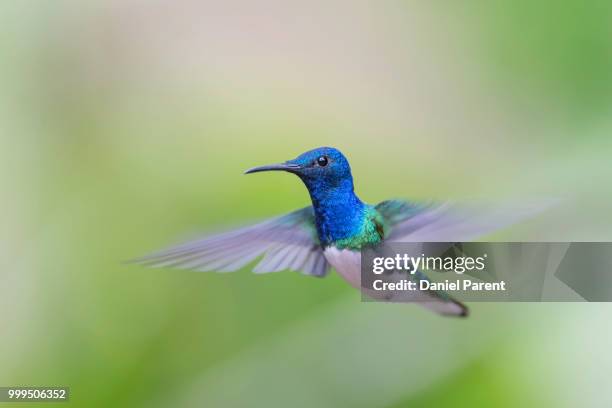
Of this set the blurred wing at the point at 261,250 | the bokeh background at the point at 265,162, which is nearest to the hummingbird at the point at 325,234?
the blurred wing at the point at 261,250

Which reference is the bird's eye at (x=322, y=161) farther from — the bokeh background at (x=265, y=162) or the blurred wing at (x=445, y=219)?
the bokeh background at (x=265, y=162)

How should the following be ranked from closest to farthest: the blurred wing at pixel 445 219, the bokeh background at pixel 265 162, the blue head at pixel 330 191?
the blurred wing at pixel 445 219 < the blue head at pixel 330 191 < the bokeh background at pixel 265 162

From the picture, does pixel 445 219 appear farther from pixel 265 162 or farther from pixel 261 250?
pixel 265 162

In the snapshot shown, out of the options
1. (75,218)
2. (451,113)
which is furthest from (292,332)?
(451,113)

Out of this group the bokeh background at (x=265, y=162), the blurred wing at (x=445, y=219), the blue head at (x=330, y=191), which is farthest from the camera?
the bokeh background at (x=265, y=162)

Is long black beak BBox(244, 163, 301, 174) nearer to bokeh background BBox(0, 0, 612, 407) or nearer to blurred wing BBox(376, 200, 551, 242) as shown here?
blurred wing BBox(376, 200, 551, 242)

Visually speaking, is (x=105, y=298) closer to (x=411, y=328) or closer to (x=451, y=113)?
(x=411, y=328)

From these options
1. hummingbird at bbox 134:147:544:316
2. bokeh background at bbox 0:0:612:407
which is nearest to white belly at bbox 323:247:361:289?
hummingbird at bbox 134:147:544:316

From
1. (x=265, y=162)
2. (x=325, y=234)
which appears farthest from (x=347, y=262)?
(x=265, y=162)
